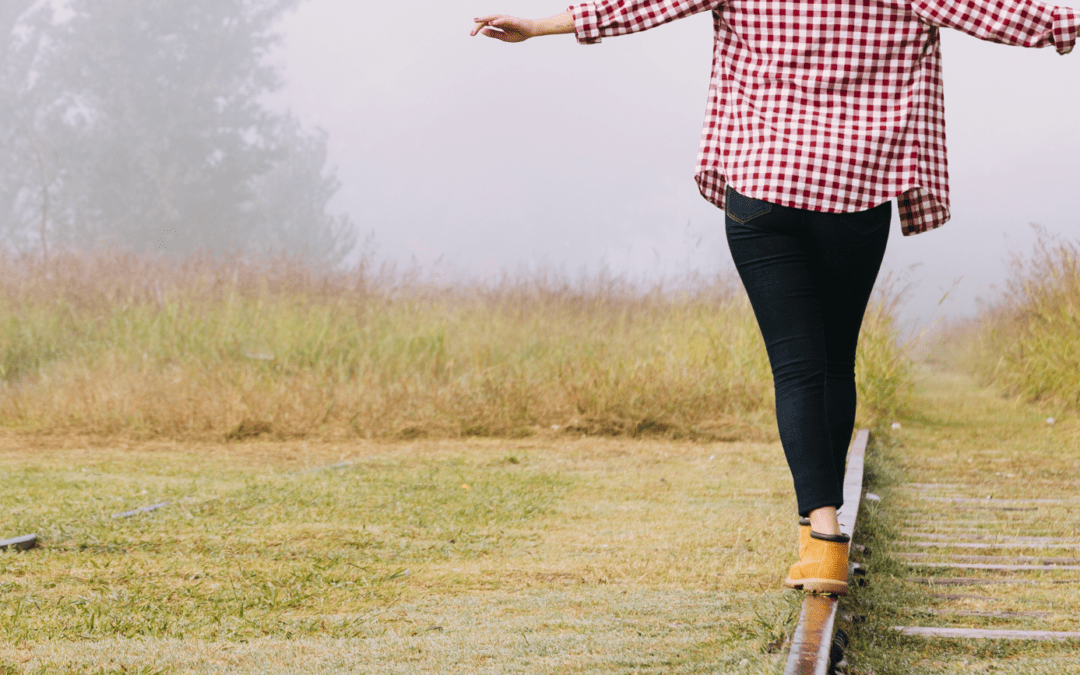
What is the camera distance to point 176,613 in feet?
8.18

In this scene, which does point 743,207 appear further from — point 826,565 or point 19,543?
point 19,543

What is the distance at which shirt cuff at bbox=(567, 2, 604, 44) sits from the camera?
2.37m

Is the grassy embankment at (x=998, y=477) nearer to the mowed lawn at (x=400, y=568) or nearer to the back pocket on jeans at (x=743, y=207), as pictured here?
the mowed lawn at (x=400, y=568)

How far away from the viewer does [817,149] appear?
2225 millimetres

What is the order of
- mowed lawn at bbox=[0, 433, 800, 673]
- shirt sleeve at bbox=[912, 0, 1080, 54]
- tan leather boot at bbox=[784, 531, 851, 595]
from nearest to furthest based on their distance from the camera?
mowed lawn at bbox=[0, 433, 800, 673]
shirt sleeve at bbox=[912, 0, 1080, 54]
tan leather boot at bbox=[784, 531, 851, 595]

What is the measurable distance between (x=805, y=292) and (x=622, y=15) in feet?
2.51

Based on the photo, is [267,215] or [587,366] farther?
[267,215]

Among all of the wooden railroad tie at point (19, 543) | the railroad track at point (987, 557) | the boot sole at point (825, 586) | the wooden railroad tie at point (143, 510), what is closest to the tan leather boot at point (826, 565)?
Answer: the boot sole at point (825, 586)

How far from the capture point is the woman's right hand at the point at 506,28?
8.16 feet

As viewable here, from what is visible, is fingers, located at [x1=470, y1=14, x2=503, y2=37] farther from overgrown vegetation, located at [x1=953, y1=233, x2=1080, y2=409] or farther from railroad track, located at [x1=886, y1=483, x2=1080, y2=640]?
overgrown vegetation, located at [x1=953, y1=233, x2=1080, y2=409]

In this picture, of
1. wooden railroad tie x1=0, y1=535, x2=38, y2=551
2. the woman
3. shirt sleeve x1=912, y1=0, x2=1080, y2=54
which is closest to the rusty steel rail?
the woman

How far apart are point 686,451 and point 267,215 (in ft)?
81.9

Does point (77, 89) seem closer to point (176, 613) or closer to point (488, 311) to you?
point (488, 311)

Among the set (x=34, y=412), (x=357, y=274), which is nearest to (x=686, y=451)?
(x=34, y=412)
